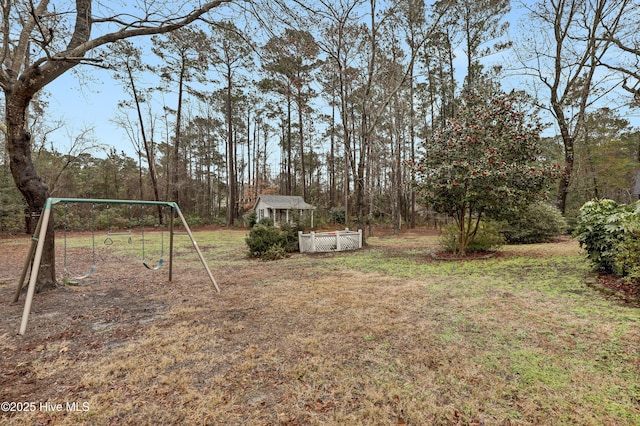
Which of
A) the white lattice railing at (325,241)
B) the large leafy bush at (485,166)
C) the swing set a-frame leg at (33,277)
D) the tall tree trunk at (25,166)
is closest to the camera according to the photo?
the swing set a-frame leg at (33,277)

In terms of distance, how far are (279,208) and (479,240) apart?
1548 cm

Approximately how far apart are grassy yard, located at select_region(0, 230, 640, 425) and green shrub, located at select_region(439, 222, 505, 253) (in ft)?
10.5

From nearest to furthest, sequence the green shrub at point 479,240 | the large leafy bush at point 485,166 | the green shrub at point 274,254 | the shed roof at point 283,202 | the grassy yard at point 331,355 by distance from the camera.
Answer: the grassy yard at point 331,355 → the large leafy bush at point 485,166 → the green shrub at point 479,240 → the green shrub at point 274,254 → the shed roof at point 283,202

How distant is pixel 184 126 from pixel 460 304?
26644 millimetres

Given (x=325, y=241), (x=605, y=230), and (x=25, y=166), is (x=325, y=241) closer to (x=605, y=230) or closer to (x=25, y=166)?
(x=605, y=230)

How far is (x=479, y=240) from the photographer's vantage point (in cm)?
855

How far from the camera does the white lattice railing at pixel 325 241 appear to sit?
9852 millimetres

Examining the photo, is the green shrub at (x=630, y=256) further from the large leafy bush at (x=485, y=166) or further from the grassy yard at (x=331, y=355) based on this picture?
the large leafy bush at (x=485, y=166)

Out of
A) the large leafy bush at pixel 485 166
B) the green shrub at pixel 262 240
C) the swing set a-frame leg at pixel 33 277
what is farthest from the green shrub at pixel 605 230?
the swing set a-frame leg at pixel 33 277

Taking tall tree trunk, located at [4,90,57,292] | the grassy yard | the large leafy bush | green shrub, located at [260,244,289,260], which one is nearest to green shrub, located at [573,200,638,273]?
the grassy yard

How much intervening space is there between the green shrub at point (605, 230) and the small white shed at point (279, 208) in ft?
56.3

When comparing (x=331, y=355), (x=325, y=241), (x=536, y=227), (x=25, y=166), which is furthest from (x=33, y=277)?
(x=536, y=227)

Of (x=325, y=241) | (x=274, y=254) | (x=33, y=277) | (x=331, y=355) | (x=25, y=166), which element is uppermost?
(x=25, y=166)

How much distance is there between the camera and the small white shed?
21888 millimetres
